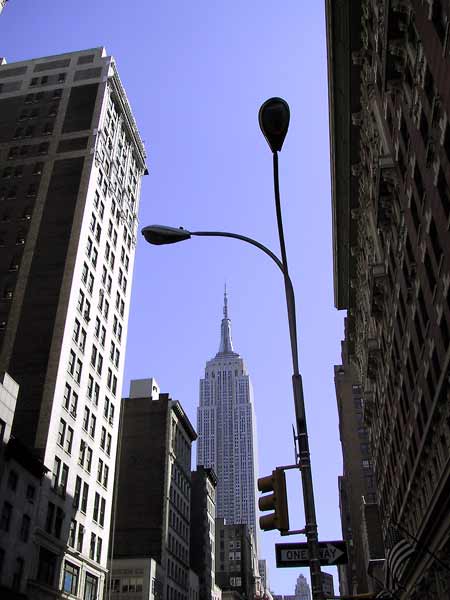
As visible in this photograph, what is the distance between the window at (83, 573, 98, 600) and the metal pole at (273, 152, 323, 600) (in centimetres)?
5288

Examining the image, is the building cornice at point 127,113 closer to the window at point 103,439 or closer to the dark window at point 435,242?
the window at point 103,439

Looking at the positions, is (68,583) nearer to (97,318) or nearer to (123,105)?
(97,318)

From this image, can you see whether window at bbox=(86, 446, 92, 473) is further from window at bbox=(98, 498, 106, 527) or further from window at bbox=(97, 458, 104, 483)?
window at bbox=(98, 498, 106, 527)

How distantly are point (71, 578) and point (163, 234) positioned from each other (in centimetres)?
5025

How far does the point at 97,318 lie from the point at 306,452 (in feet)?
196

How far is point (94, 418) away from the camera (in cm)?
6562

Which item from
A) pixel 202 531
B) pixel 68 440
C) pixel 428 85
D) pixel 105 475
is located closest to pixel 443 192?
pixel 428 85

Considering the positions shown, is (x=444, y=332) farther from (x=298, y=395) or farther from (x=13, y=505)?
(x=13, y=505)

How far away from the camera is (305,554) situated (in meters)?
12.8

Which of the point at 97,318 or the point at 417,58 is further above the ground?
the point at 97,318

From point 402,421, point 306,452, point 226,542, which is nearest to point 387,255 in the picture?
point 402,421

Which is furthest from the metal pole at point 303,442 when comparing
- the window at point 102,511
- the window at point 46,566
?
the window at point 102,511

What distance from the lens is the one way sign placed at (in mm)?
12164

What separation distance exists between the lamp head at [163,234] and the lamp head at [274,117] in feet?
11.6
